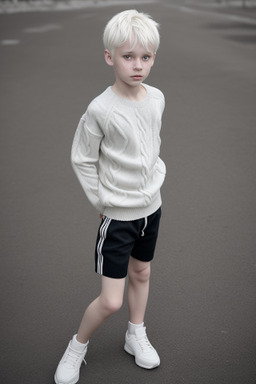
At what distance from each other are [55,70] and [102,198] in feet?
30.8

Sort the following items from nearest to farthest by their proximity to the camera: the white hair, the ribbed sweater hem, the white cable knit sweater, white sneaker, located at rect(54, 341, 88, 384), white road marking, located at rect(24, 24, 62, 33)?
the white hair
the white cable knit sweater
the ribbed sweater hem
white sneaker, located at rect(54, 341, 88, 384)
white road marking, located at rect(24, 24, 62, 33)

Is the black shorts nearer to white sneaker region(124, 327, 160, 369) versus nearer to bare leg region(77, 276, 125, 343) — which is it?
bare leg region(77, 276, 125, 343)

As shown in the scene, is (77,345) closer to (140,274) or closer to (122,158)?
(140,274)

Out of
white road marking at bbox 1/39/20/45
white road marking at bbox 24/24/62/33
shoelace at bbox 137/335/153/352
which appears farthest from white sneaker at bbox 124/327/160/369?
white road marking at bbox 24/24/62/33

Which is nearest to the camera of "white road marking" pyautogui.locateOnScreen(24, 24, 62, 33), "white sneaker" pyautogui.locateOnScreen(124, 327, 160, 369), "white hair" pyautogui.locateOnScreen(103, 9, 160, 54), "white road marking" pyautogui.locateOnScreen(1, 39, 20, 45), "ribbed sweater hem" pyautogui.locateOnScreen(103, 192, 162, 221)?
"white hair" pyautogui.locateOnScreen(103, 9, 160, 54)

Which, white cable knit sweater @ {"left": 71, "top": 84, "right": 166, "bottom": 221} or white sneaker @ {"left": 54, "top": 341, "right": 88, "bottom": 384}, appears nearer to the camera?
white cable knit sweater @ {"left": 71, "top": 84, "right": 166, "bottom": 221}

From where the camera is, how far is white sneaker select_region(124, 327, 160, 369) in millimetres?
3053

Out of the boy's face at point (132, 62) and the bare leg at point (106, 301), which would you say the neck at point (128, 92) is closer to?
the boy's face at point (132, 62)

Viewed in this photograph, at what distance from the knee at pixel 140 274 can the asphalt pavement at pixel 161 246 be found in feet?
1.50

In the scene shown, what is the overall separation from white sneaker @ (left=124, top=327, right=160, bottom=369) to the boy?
0.31m

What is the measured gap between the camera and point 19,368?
3.06m

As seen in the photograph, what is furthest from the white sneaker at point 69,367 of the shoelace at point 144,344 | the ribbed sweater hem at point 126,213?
the ribbed sweater hem at point 126,213

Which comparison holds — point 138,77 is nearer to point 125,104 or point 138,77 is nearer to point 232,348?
point 125,104

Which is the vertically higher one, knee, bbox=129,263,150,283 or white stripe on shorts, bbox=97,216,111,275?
white stripe on shorts, bbox=97,216,111,275
